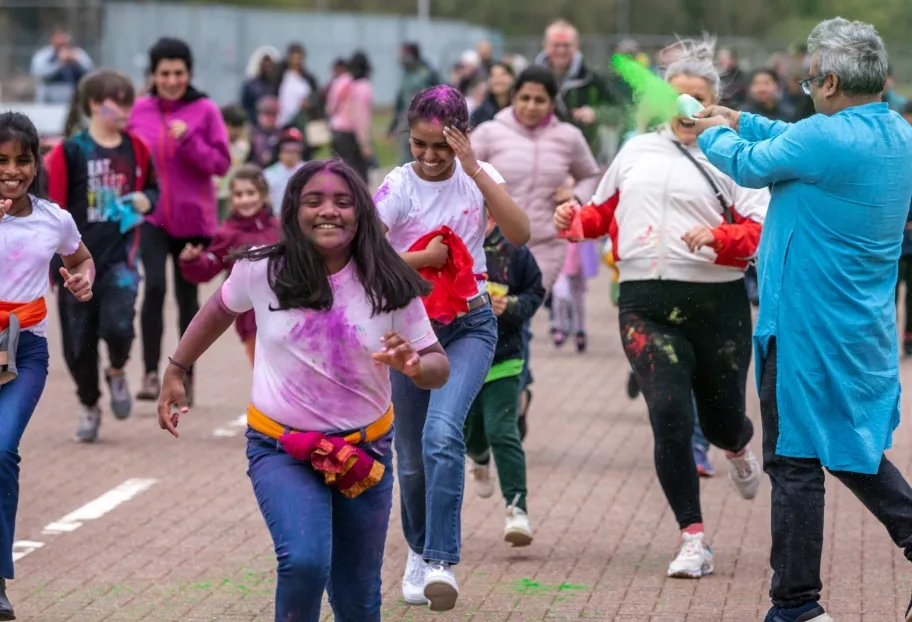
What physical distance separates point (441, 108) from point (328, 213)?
1.23m

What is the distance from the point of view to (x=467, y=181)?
6.03m

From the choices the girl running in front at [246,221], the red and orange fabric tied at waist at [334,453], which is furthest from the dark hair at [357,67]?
the red and orange fabric tied at waist at [334,453]

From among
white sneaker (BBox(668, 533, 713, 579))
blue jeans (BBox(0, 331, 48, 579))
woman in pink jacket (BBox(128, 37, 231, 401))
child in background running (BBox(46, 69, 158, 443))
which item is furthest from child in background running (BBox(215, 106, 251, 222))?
white sneaker (BBox(668, 533, 713, 579))

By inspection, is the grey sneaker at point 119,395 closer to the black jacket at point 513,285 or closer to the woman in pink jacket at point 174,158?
the woman in pink jacket at point 174,158

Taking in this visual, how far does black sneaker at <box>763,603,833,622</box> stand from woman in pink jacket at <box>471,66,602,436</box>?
3624mm

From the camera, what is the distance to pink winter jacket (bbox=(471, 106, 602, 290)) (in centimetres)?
888

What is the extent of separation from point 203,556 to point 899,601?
281cm

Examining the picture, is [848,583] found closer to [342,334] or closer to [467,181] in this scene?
[467,181]

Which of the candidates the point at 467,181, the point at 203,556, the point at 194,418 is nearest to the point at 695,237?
the point at 467,181

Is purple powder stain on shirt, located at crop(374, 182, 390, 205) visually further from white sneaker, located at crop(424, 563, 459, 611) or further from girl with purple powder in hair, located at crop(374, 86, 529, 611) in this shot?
white sneaker, located at crop(424, 563, 459, 611)

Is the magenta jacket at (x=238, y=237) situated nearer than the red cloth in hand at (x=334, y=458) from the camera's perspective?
No

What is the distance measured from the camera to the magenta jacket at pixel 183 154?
990cm

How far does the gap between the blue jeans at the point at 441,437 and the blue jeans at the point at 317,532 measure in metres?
0.95

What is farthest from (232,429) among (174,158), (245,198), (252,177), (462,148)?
(462,148)
